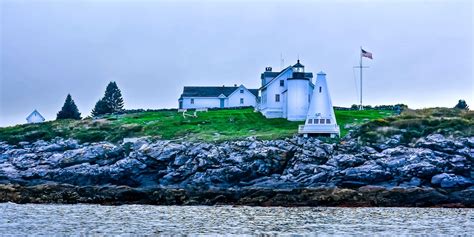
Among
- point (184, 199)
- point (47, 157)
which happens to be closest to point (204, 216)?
point (184, 199)

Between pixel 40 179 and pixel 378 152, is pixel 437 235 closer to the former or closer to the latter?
pixel 378 152

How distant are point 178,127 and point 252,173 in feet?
71.6

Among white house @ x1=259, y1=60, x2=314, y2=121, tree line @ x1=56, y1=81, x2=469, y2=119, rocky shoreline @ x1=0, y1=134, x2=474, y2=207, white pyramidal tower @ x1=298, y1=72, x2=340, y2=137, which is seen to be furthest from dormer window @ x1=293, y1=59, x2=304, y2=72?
tree line @ x1=56, y1=81, x2=469, y2=119

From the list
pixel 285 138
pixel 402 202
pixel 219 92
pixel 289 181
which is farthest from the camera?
→ pixel 219 92

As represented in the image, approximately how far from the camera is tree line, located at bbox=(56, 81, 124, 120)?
112 meters

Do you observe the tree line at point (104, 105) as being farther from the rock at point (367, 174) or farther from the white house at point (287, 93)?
the rock at point (367, 174)

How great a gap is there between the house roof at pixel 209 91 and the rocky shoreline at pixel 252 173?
33253 mm

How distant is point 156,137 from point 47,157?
1091 centimetres

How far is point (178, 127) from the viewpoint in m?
82.7


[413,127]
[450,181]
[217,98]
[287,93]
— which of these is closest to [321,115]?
[413,127]

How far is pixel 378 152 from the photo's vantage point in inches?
2564

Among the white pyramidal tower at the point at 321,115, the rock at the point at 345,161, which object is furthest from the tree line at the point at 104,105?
the rock at the point at 345,161

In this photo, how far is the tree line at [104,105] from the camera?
111700 mm

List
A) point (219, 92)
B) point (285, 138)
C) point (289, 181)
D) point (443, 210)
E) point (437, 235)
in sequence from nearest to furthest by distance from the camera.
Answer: point (437, 235) < point (443, 210) < point (289, 181) < point (285, 138) < point (219, 92)
